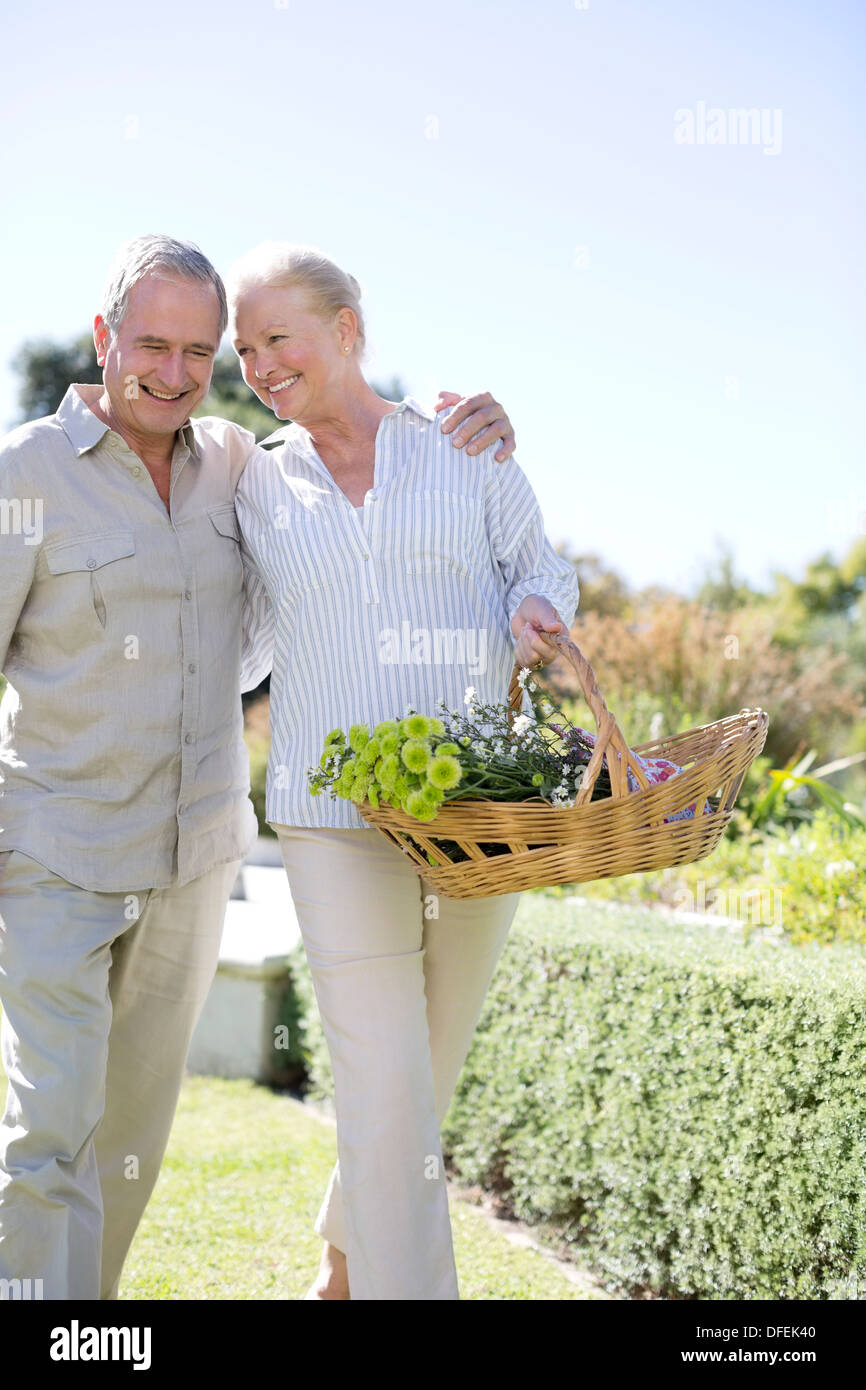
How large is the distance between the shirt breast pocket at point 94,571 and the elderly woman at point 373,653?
0.95ft

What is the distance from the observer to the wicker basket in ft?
6.38

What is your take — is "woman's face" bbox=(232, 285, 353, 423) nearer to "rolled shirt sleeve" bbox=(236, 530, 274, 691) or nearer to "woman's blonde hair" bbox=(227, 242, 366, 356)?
"woman's blonde hair" bbox=(227, 242, 366, 356)

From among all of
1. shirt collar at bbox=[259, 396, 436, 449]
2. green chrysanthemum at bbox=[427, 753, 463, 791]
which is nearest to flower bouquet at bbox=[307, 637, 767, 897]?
green chrysanthemum at bbox=[427, 753, 463, 791]

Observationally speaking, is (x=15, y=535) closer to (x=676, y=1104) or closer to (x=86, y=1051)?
(x=86, y=1051)

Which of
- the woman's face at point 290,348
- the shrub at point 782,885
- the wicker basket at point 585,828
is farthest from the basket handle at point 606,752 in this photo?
the shrub at point 782,885

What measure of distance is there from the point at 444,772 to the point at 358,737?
0.23 metres

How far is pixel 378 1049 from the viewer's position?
2.29 m

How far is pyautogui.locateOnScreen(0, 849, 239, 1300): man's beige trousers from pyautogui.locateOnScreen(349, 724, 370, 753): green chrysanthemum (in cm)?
64

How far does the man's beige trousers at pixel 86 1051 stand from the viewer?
2162 mm

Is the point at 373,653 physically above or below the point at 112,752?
above

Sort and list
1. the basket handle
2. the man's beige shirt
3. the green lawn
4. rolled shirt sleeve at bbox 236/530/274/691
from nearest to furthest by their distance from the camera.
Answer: the basket handle, the man's beige shirt, rolled shirt sleeve at bbox 236/530/274/691, the green lawn

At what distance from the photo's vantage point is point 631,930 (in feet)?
12.3

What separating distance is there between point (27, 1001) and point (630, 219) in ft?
53.2
